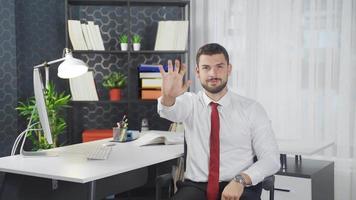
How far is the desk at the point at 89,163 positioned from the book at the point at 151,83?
1.27 m

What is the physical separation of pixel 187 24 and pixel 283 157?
5.51 feet

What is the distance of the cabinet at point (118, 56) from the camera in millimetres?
4180

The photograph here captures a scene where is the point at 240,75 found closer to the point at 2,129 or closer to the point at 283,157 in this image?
the point at 283,157

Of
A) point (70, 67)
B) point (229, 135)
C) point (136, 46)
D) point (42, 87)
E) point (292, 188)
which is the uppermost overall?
point (136, 46)

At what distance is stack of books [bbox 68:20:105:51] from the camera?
12.7 feet

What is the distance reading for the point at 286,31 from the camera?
3588 mm

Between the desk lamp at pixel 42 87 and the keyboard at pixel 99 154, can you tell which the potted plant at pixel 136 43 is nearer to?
the desk lamp at pixel 42 87

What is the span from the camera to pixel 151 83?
13.0ft

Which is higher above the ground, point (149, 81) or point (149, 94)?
point (149, 81)

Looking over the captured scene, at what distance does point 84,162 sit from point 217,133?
71 cm

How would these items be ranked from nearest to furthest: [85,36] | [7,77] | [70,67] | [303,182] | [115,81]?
[70,67]
[303,182]
[7,77]
[85,36]
[115,81]

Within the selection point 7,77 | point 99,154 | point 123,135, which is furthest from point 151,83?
point 99,154

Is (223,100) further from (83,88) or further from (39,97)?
(83,88)

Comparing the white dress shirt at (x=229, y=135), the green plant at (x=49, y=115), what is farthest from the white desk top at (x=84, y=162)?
the green plant at (x=49, y=115)
